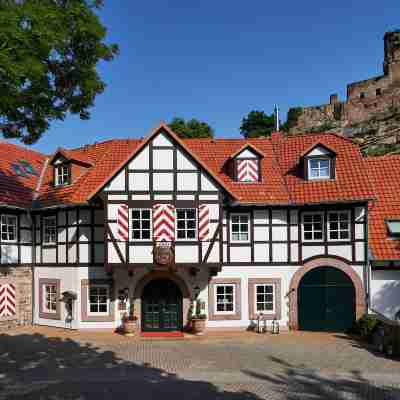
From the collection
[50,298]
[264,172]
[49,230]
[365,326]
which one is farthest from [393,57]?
[50,298]

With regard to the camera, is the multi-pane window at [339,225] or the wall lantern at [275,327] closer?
the wall lantern at [275,327]

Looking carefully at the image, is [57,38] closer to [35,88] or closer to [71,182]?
[35,88]

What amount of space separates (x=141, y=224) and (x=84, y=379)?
683 centimetres

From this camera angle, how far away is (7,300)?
59.3 ft

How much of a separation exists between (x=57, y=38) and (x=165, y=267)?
9750 millimetres

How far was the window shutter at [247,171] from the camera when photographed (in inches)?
738

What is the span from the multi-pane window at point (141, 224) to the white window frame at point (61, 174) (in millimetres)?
5190

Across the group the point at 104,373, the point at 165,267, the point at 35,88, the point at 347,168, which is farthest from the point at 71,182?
the point at 347,168

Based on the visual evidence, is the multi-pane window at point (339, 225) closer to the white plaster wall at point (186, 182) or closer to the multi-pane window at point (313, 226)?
the multi-pane window at point (313, 226)

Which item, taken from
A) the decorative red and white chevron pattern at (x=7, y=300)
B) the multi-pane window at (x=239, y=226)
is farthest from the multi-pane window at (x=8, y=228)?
the multi-pane window at (x=239, y=226)

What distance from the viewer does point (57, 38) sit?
9.36 metres

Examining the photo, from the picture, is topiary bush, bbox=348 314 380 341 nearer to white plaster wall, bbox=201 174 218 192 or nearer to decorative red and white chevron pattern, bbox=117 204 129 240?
white plaster wall, bbox=201 174 218 192

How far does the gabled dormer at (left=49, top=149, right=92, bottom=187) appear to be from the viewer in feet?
62.2

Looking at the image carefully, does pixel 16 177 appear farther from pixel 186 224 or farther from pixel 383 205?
pixel 383 205
